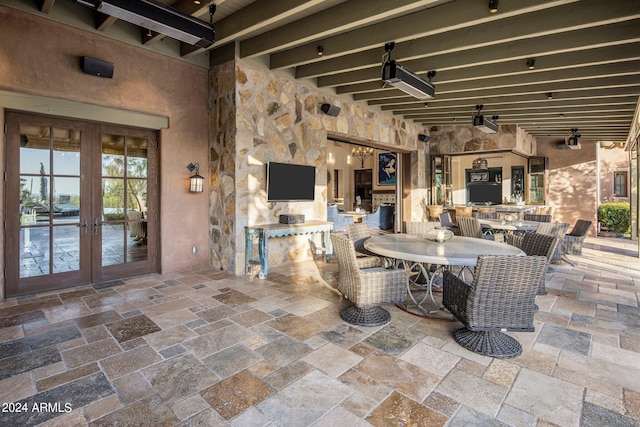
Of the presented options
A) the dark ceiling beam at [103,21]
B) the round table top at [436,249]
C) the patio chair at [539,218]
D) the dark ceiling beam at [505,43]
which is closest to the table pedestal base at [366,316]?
the round table top at [436,249]

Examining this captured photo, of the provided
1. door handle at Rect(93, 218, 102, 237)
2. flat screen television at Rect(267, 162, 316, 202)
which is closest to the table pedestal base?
flat screen television at Rect(267, 162, 316, 202)

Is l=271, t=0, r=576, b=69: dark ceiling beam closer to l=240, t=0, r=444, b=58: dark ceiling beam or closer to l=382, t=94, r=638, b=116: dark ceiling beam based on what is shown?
l=240, t=0, r=444, b=58: dark ceiling beam

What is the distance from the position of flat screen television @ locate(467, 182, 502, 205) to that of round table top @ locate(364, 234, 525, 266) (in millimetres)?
10152

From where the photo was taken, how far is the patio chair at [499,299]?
2.34 meters

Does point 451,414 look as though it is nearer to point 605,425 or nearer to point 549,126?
point 605,425

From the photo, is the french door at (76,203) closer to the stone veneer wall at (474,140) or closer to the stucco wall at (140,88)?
the stucco wall at (140,88)

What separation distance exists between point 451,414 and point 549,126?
8.59 metres

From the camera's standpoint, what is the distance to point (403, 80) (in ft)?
13.0

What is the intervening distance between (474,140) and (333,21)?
601cm

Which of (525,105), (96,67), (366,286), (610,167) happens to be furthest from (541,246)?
(610,167)

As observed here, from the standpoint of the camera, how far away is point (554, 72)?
4883 millimetres

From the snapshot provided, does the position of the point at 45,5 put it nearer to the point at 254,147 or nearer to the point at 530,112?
the point at 254,147

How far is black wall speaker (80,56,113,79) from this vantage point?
12.6 feet

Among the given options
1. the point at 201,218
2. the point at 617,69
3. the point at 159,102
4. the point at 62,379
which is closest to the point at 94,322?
the point at 62,379
